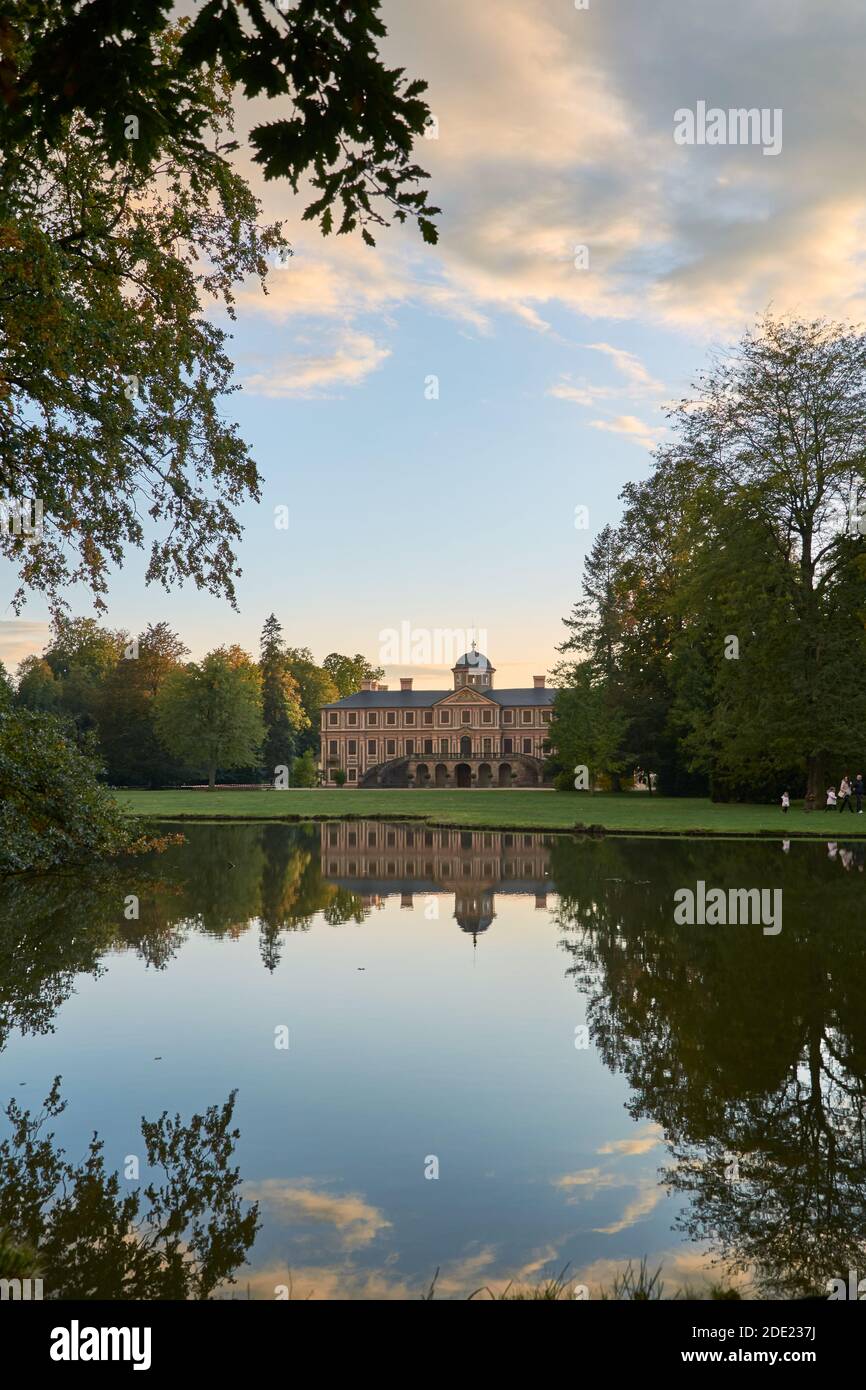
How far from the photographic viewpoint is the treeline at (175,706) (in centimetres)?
6688

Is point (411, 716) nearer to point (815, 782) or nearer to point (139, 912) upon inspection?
point (815, 782)

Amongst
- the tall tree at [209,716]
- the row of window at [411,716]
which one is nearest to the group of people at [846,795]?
the tall tree at [209,716]

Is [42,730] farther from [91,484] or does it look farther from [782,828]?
[782,828]

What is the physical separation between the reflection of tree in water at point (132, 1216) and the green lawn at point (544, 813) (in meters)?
17.7

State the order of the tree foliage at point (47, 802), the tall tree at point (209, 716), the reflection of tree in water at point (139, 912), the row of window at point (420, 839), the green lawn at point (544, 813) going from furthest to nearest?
the tall tree at point (209, 716)
the green lawn at point (544, 813)
the row of window at point (420, 839)
the tree foliage at point (47, 802)
the reflection of tree in water at point (139, 912)

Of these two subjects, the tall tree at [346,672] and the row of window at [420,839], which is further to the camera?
the tall tree at [346,672]

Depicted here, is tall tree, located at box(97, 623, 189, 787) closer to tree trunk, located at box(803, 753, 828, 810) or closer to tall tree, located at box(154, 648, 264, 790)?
tall tree, located at box(154, 648, 264, 790)

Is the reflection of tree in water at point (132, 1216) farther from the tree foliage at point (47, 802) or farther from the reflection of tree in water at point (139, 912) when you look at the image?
the tree foliage at point (47, 802)

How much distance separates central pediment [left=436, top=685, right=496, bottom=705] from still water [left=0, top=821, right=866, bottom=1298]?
78069 mm

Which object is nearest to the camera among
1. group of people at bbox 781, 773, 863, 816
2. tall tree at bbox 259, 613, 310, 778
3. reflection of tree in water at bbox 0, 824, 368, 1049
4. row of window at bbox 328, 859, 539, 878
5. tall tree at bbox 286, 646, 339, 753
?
reflection of tree in water at bbox 0, 824, 368, 1049

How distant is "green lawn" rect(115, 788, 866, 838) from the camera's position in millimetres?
28219

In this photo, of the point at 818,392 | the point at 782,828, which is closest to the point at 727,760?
the point at 782,828

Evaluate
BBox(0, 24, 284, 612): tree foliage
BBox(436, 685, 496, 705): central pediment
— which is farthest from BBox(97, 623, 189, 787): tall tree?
BBox(0, 24, 284, 612): tree foliage
